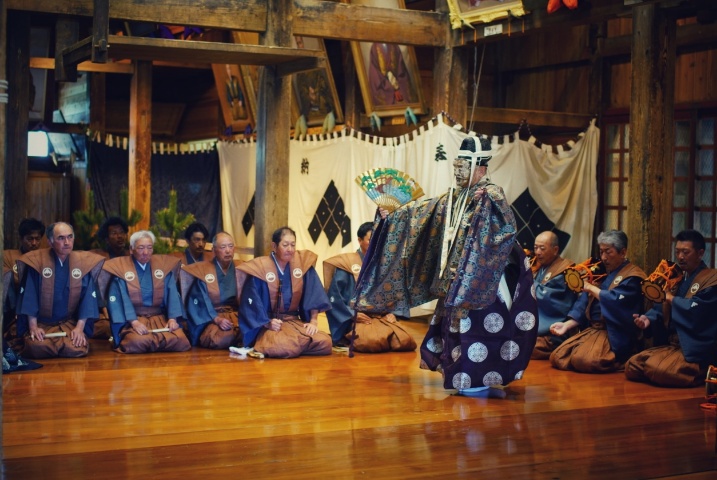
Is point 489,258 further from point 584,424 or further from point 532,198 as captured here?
point 532,198

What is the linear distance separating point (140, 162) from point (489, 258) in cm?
710

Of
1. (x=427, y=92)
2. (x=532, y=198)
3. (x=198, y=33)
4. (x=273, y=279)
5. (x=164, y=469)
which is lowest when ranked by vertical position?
(x=164, y=469)

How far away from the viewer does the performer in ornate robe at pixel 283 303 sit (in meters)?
7.85

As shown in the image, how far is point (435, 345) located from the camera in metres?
6.54

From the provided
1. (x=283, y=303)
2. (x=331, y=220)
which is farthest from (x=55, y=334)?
(x=331, y=220)

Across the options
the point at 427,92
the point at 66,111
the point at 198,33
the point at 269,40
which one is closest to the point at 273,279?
the point at 269,40

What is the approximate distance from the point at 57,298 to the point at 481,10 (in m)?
4.67

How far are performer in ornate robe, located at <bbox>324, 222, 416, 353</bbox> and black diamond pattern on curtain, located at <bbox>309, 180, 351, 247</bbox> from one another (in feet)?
7.92

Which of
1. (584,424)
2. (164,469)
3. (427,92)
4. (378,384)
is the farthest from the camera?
(427,92)

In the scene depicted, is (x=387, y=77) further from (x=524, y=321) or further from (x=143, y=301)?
(x=524, y=321)

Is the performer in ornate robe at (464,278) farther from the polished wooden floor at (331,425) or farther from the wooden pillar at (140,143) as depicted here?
the wooden pillar at (140,143)

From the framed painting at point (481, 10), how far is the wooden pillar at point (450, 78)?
202 mm

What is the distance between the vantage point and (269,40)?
873 cm

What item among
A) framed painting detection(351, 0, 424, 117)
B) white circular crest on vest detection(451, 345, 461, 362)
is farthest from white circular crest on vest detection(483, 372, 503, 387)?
framed painting detection(351, 0, 424, 117)
